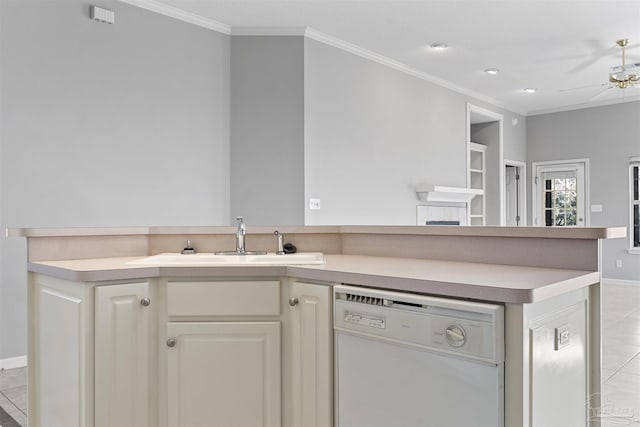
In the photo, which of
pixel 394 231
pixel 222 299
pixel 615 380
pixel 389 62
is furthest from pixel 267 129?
pixel 615 380

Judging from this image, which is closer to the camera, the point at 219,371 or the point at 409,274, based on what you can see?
the point at 409,274

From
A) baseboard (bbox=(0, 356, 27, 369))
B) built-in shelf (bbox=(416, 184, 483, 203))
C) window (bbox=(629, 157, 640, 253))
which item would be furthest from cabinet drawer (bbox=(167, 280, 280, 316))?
window (bbox=(629, 157, 640, 253))

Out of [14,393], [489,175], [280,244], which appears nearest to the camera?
[280,244]

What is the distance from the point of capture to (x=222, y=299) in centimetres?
183

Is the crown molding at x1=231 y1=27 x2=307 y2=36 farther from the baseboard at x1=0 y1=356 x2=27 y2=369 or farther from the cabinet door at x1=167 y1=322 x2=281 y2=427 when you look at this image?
the cabinet door at x1=167 y1=322 x2=281 y2=427

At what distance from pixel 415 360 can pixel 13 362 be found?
9.87 ft

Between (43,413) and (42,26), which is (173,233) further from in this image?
(42,26)

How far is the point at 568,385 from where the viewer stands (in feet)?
4.99

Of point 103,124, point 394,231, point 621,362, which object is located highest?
point 103,124

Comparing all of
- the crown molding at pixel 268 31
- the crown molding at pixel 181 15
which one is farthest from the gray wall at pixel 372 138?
the crown molding at pixel 181 15

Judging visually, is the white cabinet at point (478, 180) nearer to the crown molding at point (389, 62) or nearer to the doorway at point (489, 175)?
the doorway at point (489, 175)

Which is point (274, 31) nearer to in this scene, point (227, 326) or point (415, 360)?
point (227, 326)

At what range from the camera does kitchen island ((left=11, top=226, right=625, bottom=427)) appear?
1.64 metres

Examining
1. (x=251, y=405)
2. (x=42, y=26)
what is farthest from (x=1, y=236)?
(x=251, y=405)
